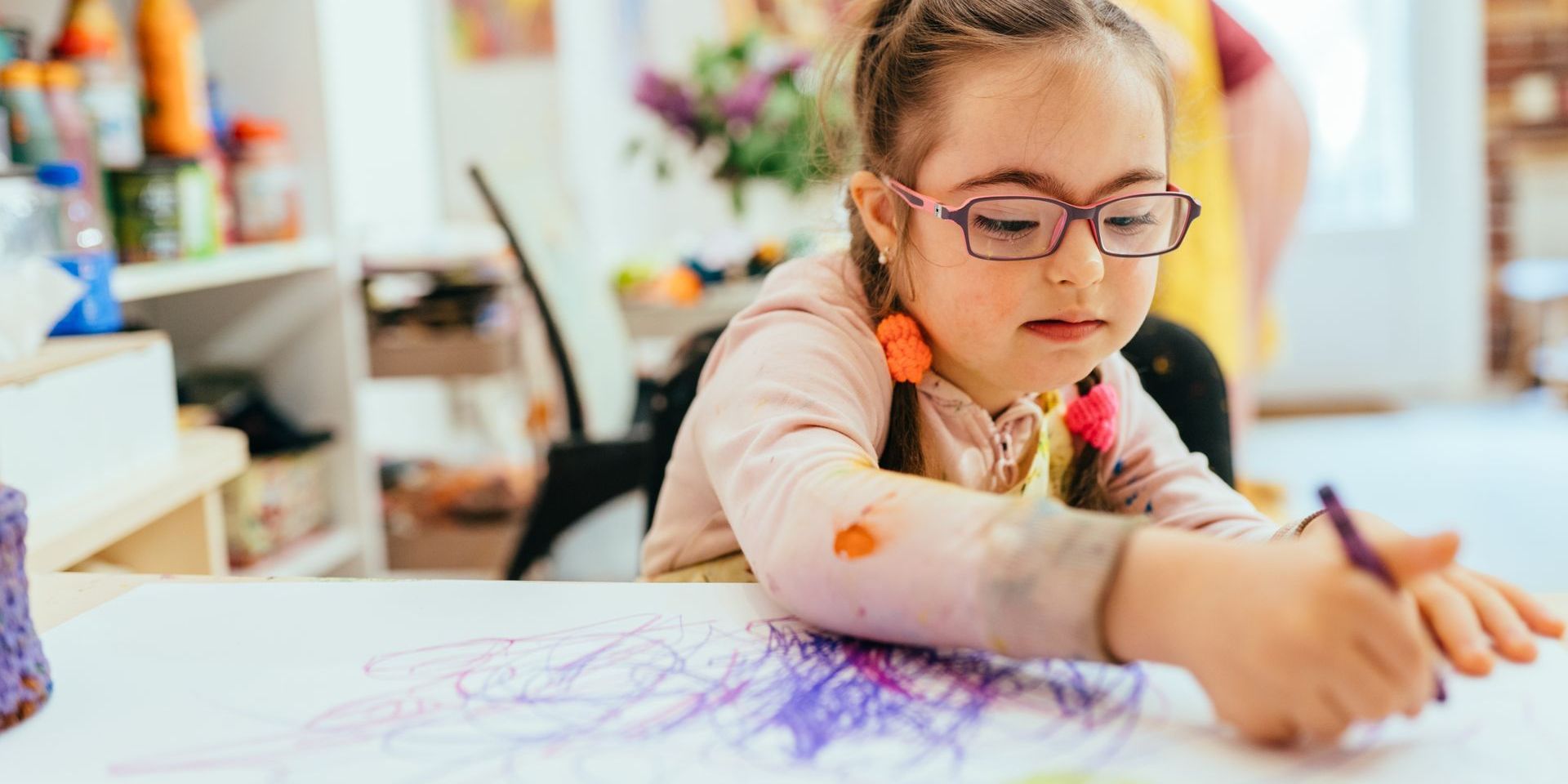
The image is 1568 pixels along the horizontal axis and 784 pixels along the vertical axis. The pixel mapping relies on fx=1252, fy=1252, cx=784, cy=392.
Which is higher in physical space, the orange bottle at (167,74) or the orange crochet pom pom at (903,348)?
the orange bottle at (167,74)

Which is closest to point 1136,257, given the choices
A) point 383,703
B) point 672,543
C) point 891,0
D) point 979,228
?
point 979,228

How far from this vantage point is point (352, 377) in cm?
199

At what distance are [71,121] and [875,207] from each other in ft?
3.37

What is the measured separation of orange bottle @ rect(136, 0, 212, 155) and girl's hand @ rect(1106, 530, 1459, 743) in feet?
5.02

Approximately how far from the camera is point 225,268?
5.33 ft

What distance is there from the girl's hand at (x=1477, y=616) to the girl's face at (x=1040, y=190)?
0.20 m

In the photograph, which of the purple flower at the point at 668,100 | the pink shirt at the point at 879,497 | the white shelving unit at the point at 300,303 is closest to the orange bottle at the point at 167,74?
the white shelving unit at the point at 300,303

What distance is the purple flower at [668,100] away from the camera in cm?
217

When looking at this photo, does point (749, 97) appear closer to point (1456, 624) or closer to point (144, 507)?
point (144, 507)

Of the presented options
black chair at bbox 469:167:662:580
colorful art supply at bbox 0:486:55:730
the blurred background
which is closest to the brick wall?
the blurred background

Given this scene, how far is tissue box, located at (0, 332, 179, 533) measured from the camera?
90 centimetres

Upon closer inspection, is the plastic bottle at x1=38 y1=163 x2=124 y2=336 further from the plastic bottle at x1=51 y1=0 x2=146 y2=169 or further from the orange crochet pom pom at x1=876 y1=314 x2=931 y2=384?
the orange crochet pom pom at x1=876 y1=314 x2=931 y2=384

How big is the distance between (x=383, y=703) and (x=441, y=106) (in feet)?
11.5

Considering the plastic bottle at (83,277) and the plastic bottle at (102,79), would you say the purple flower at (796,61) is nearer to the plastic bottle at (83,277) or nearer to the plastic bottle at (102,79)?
the plastic bottle at (102,79)
